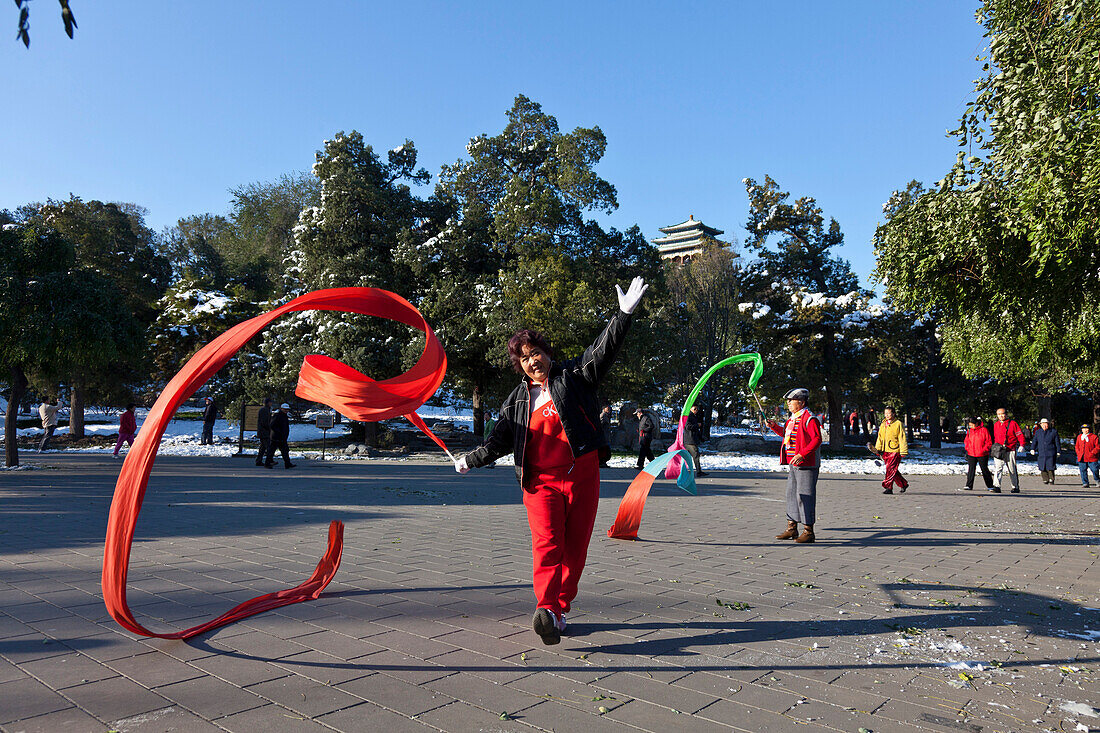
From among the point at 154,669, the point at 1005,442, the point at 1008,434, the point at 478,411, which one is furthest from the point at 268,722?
the point at 478,411

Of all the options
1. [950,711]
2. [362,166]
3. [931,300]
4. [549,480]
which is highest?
[362,166]

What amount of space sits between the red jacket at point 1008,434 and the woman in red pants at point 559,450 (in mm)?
16408

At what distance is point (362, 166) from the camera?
30.3 meters

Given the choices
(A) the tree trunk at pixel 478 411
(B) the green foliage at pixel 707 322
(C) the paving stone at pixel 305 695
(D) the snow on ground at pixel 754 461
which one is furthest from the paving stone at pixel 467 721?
(B) the green foliage at pixel 707 322

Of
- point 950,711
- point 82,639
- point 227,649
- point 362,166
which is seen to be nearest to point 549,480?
point 227,649

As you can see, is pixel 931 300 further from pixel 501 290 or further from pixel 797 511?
pixel 501 290

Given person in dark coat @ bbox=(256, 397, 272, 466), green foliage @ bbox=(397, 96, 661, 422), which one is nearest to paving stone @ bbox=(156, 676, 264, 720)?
person in dark coat @ bbox=(256, 397, 272, 466)

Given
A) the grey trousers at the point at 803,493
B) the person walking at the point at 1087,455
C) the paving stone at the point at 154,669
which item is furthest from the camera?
the person walking at the point at 1087,455

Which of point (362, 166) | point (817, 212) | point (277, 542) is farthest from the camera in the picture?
point (817, 212)

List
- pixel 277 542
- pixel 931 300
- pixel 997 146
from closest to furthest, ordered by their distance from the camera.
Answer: pixel 277 542 < pixel 997 146 < pixel 931 300

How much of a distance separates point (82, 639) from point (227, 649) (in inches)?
Answer: 38.1

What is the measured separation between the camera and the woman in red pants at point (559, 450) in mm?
4637

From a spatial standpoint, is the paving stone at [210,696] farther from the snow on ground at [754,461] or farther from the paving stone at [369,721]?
the snow on ground at [754,461]

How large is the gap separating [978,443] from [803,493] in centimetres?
1096
